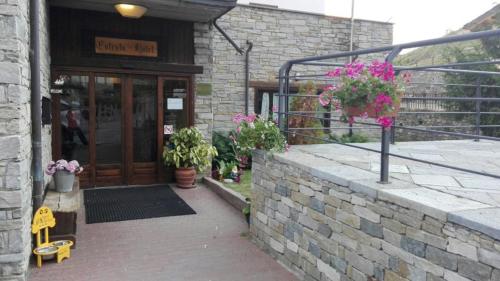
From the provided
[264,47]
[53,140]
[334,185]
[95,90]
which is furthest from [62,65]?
[334,185]

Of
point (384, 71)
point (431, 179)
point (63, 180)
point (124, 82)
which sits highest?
point (124, 82)

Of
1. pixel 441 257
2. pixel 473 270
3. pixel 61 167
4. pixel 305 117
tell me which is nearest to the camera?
pixel 473 270

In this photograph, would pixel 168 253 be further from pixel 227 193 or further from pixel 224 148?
pixel 224 148

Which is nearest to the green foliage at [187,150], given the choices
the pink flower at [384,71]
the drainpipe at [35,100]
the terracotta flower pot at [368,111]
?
the drainpipe at [35,100]

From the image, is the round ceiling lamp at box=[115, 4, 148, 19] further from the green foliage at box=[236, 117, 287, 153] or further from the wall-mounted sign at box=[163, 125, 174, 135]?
the green foliage at box=[236, 117, 287, 153]

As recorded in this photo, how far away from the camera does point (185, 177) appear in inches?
295

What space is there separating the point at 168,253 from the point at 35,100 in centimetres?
206

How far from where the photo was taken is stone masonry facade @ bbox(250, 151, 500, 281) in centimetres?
238

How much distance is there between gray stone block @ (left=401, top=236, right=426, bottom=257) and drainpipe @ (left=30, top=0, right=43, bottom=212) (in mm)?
3446

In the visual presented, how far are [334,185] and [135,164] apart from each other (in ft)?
16.4

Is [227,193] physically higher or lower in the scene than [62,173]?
lower

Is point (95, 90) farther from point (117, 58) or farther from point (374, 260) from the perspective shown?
point (374, 260)

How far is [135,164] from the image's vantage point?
25.2 feet

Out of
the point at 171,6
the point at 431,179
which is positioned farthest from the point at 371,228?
the point at 171,6
